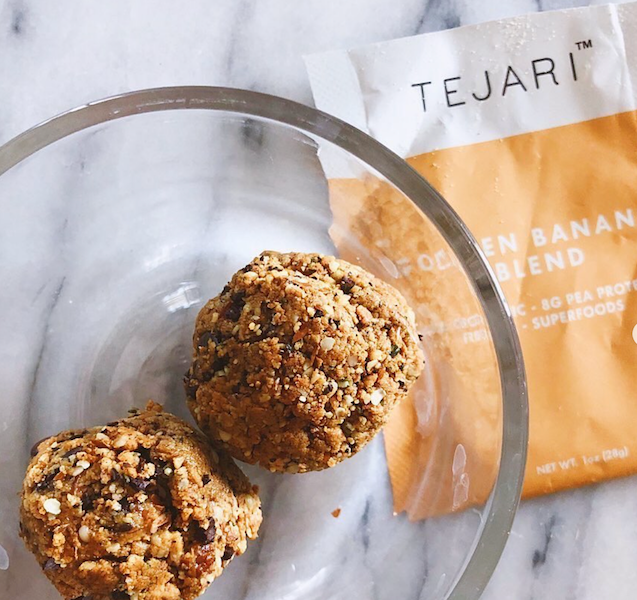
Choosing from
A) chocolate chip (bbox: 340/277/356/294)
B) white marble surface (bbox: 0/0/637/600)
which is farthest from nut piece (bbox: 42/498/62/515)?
white marble surface (bbox: 0/0/637/600)

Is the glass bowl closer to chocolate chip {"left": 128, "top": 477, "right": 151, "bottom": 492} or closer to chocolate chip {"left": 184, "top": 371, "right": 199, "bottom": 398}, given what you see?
chocolate chip {"left": 184, "top": 371, "right": 199, "bottom": 398}

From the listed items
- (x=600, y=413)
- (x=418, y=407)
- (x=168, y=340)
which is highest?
(x=168, y=340)

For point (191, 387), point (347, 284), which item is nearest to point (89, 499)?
point (191, 387)

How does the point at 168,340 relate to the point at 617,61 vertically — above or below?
below

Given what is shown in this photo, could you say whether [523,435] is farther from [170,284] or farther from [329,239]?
[170,284]

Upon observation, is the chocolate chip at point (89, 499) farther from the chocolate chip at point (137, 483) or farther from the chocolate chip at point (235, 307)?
the chocolate chip at point (235, 307)


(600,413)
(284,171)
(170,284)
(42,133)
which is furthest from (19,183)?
(600,413)
